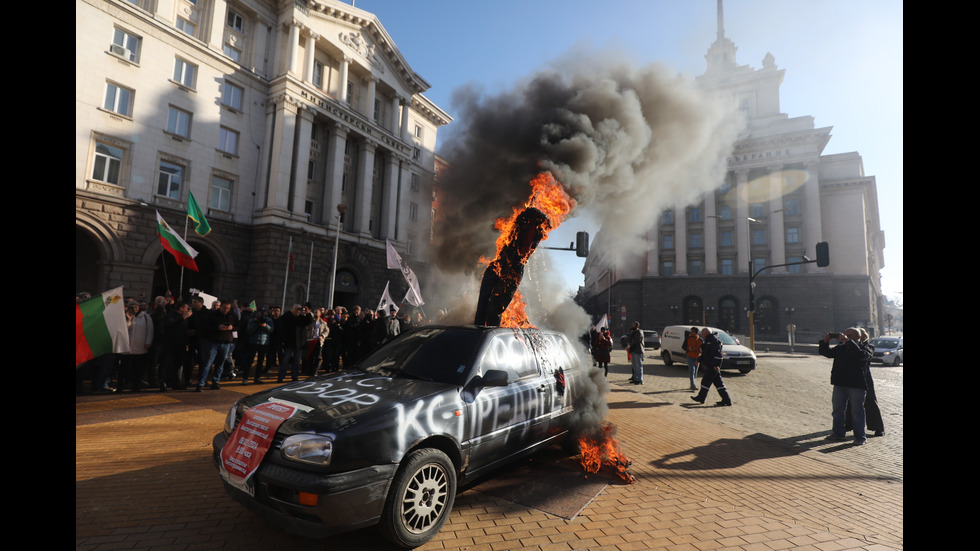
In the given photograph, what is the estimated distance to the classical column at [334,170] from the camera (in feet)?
86.4

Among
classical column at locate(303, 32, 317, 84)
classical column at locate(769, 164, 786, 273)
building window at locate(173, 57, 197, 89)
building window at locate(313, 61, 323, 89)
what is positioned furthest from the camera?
classical column at locate(769, 164, 786, 273)

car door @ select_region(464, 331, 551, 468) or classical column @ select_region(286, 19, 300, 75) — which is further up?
classical column @ select_region(286, 19, 300, 75)

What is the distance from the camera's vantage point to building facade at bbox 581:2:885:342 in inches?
1629

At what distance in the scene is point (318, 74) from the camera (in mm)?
27109

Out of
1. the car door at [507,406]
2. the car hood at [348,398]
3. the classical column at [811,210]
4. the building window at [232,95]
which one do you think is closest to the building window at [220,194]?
the building window at [232,95]

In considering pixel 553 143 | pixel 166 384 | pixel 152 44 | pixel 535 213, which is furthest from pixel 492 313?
pixel 152 44

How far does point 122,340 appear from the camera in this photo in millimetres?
7516

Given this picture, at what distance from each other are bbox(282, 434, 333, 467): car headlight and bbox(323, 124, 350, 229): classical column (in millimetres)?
25568

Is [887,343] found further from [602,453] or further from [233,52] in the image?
[233,52]

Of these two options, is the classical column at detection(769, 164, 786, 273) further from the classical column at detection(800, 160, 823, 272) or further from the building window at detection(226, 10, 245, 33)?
the building window at detection(226, 10, 245, 33)

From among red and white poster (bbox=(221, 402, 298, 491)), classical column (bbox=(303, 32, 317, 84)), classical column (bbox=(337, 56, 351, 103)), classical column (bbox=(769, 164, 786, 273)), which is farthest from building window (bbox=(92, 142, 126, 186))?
classical column (bbox=(769, 164, 786, 273))

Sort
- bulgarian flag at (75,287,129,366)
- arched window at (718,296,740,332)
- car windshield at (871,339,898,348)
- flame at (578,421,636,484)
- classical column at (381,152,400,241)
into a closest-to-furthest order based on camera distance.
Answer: flame at (578,421,636,484)
bulgarian flag at (75,287,129,366)
car windshield at (871,339,898,348)
classical column at (381,152,400,241)
arched window at (718,296,740,332)

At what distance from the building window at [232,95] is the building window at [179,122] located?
209cm

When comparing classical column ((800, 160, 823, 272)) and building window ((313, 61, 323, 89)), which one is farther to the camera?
classical column ((800, 160, 823, 272))
